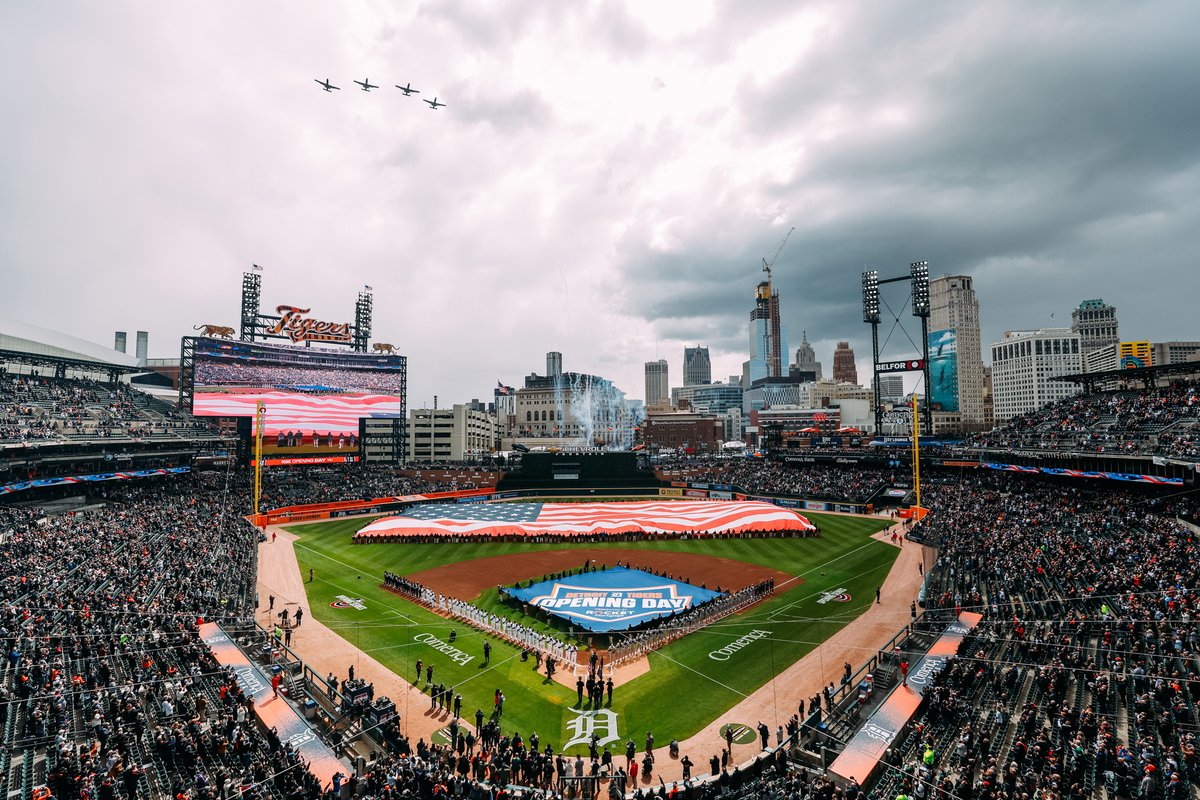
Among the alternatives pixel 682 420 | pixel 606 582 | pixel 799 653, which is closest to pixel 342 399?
pixel 606 582

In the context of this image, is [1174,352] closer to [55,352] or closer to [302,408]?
[302,408]

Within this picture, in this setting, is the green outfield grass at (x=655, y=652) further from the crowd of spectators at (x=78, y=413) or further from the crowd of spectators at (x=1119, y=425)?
the crowd of spectators at (x=78, y=413)

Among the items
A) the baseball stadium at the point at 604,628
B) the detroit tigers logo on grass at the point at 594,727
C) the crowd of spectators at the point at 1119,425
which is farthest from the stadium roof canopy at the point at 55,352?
the crowd of spectators at the point at 1119,425

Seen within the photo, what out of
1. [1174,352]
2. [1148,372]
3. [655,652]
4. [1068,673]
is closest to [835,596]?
[655,652]

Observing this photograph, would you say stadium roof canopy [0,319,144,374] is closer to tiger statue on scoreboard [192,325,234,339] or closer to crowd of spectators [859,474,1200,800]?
tiger statue on scoreboard [192,325,234,339]

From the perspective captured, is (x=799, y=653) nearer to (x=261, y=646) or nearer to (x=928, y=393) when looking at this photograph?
(x=261, y=646)
